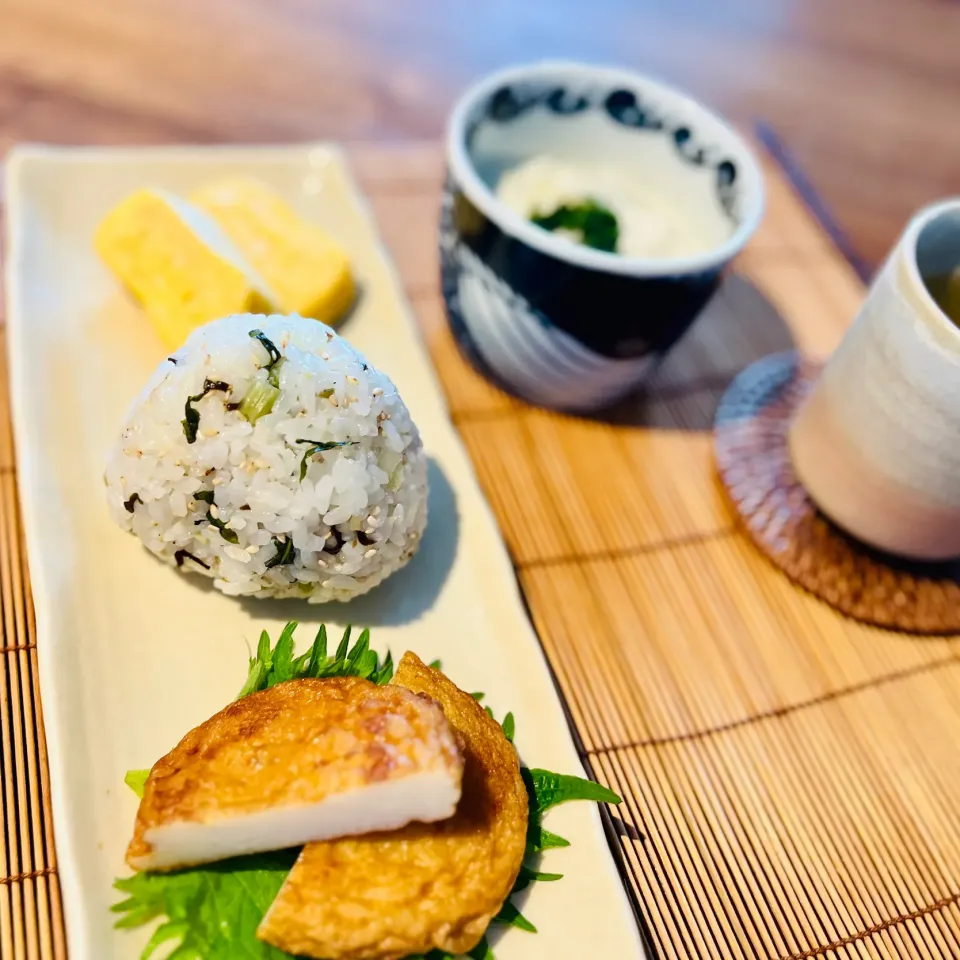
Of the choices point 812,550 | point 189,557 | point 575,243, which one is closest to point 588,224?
point 575,243

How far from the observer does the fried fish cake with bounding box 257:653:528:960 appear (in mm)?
949

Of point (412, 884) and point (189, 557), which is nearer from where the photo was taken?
point (412, 884)

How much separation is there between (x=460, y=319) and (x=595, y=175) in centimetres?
46

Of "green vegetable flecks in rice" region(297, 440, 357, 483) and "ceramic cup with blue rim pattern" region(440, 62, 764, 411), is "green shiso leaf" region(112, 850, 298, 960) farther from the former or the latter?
"ceramic cup with blue rim pattern" region(440, 62, 764, 411)

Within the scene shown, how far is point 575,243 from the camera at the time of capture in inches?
64.2

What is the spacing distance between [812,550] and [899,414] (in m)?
0.35

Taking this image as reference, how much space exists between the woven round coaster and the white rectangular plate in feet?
1.88

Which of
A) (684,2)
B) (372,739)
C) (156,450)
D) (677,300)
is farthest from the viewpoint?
(684,2)

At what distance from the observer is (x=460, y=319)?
173 cm

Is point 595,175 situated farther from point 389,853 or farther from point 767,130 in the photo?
point 389,853

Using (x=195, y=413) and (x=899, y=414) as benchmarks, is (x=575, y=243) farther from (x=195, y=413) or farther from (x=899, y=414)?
(x=195, y=413)

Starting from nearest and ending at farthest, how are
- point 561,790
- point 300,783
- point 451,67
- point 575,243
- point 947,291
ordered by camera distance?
point 300,783 < point 561,790 < point 947,291 < point 575,243 < point 451,67

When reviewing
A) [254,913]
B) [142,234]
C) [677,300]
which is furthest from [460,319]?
[254,913]

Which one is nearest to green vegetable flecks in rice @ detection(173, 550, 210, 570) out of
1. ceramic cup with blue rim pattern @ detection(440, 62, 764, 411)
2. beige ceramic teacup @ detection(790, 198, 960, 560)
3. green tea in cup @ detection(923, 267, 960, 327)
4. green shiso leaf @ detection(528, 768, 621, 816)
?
green shiso leaf @ detection(528, 768, 621, 816)
